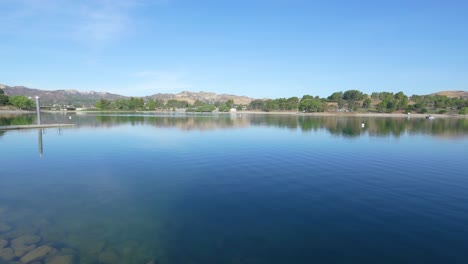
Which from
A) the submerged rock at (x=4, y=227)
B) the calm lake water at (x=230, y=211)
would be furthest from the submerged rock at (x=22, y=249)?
the submerged rock at (x=4, y=227)

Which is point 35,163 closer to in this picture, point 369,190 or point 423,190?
point 369,190

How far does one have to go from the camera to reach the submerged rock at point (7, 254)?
29.0ft

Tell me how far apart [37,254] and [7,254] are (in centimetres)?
96

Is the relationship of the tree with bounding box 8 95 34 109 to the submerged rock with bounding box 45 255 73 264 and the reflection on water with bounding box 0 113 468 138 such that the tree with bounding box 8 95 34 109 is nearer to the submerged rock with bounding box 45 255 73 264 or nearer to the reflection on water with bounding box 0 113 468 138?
the reflection on water with bounding box 0 113 468 138

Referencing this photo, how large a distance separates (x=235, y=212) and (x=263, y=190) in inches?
153

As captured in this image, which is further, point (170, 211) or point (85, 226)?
point (170, 211)

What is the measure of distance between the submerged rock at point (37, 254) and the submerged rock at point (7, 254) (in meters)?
0.41

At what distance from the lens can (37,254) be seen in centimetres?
910

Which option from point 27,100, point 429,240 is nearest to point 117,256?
point 429,240

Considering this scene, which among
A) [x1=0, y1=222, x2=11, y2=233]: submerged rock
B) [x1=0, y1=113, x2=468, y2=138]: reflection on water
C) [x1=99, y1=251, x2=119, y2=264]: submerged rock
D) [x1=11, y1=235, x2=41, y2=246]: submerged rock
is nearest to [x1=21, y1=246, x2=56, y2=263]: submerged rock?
[x1=11, y1=235, x2=41, y2=246]: submerged rock

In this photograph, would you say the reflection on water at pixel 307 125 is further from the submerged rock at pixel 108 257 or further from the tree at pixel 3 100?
the tree at pixel 3 100

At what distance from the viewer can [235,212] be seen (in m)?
13.0

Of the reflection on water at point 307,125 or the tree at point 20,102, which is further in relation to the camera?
the tree at point 20,102

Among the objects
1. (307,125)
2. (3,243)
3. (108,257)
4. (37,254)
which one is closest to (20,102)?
(307,125)
